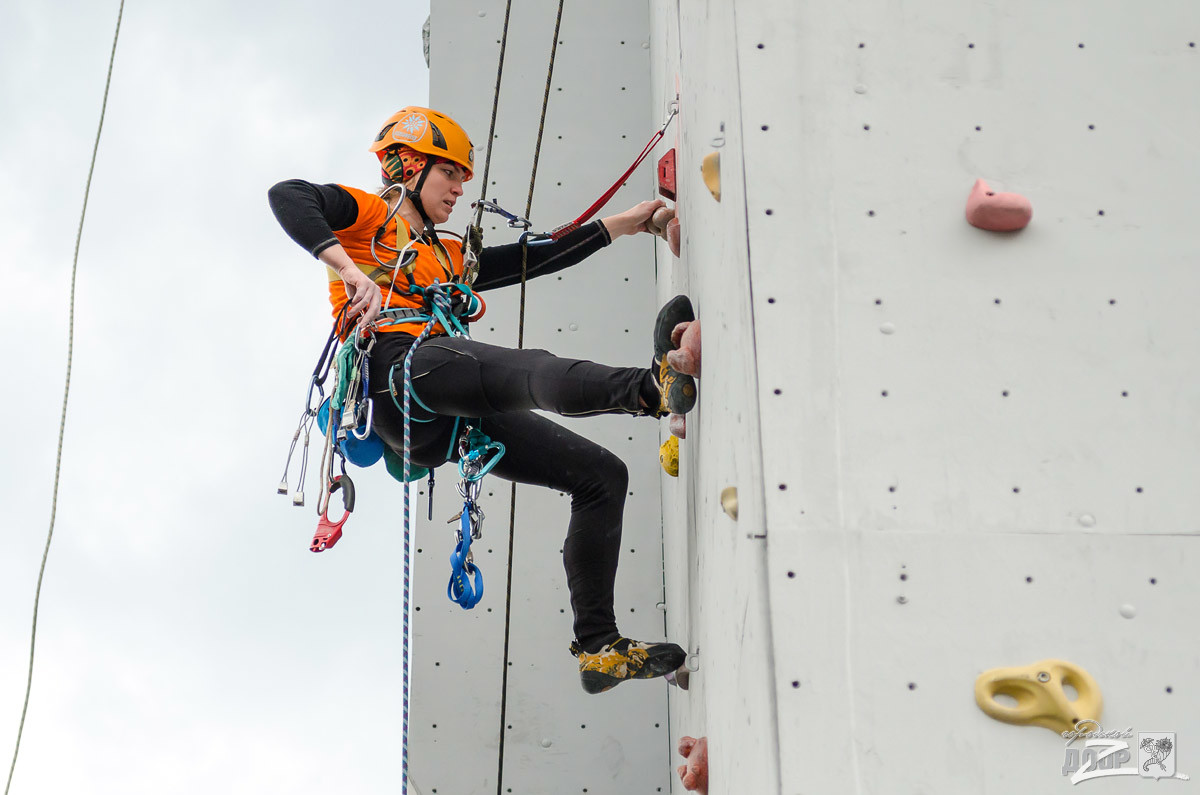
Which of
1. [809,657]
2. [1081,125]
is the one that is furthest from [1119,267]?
[809,657]

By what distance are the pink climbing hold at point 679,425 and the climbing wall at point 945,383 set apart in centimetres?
45

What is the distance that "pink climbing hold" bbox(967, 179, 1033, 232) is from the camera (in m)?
1.77

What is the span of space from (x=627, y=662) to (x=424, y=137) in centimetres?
135

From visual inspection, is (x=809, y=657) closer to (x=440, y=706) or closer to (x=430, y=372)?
(x=430, y=372)

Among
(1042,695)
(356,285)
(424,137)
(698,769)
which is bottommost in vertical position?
(698,769)

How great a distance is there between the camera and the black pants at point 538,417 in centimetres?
236

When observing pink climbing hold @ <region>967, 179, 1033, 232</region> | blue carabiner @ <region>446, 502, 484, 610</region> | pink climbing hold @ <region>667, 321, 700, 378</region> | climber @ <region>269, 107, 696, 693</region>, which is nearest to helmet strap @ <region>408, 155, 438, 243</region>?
climber @ <region>269, 107, 696, 693</region>

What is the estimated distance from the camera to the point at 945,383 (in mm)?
1739

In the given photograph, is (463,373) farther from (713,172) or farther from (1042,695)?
(1042,695)

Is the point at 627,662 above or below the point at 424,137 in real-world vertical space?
below

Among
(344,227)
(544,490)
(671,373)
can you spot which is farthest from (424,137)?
(544,490)

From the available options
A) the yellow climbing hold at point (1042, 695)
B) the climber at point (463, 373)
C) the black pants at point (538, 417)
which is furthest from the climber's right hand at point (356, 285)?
the yellow climbing hold at point (1042, 695)

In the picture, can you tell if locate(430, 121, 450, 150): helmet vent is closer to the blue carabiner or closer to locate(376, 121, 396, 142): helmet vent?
locate(376, 121, 396, 142): helmet vent

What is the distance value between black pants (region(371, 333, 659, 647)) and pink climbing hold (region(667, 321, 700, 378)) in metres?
0.13
